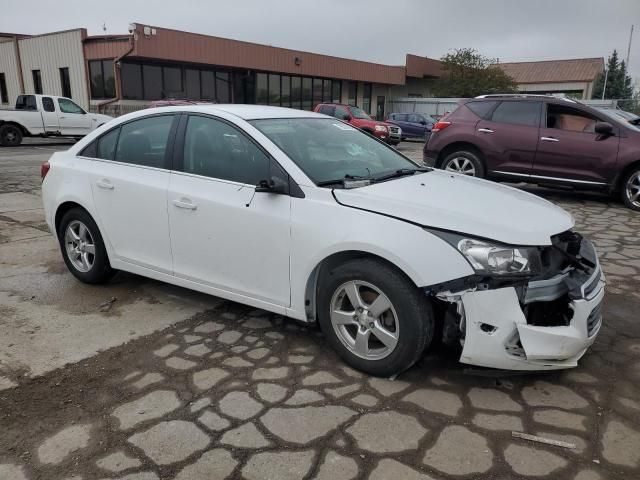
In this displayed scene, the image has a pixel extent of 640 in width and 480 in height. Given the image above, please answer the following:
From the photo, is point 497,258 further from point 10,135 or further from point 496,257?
point 10,135

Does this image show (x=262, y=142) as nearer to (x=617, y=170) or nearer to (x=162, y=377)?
(x=162, y=377)

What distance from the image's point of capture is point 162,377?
3244 millimetres

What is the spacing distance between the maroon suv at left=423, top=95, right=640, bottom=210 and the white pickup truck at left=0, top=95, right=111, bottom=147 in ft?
49.9

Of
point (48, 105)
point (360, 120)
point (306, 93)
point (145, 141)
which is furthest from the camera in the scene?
point (306, 93)

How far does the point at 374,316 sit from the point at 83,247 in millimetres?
2891

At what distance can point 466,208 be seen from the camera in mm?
3146

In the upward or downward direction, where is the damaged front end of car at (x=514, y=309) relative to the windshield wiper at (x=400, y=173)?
downward

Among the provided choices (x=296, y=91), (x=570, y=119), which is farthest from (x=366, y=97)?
(x=570, y=119)

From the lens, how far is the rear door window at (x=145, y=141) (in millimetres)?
4113

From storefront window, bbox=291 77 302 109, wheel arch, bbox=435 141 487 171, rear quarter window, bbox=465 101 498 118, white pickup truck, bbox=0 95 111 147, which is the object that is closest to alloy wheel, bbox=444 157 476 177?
wheel arch, bbox=435 141 487 171

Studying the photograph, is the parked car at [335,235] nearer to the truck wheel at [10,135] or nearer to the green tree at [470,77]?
the truck wheel at [10,135]

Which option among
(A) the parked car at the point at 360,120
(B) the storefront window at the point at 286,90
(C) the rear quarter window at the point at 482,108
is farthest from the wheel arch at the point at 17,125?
(B) the storefront window at the point at 286,90

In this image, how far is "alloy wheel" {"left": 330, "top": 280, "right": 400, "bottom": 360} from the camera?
307 centimetres

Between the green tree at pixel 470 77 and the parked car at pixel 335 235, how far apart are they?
40.3m
